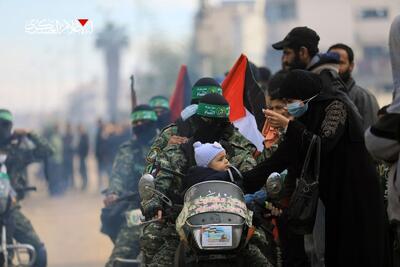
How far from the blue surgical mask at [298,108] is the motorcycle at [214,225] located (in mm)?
544

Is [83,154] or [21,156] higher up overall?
[21,156]

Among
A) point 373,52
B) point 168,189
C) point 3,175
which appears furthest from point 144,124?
point 373,52

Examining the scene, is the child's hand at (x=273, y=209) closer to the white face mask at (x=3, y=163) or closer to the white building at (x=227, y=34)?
the white face mask at (x=3, y=163)

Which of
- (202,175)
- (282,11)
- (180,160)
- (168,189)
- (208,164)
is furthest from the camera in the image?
(282,11)

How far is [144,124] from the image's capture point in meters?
11.2

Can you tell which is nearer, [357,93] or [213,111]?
[213,111]

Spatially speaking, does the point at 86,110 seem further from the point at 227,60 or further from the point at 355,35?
the point at 227,60

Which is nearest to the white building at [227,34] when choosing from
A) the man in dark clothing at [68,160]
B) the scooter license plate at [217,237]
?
the man in dark clothing at [68,160]

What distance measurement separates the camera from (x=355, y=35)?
6531 centimetres

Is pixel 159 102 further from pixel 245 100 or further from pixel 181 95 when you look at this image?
pixel 245 100

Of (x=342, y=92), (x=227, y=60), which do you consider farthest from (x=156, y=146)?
(x=227, y=60)

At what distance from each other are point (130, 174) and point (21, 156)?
1.87 m

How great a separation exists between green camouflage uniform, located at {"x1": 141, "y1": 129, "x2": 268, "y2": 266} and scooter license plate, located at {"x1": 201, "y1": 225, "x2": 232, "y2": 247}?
3.40 feet

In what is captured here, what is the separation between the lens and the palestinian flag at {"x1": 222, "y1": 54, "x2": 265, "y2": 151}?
962 centimetres
